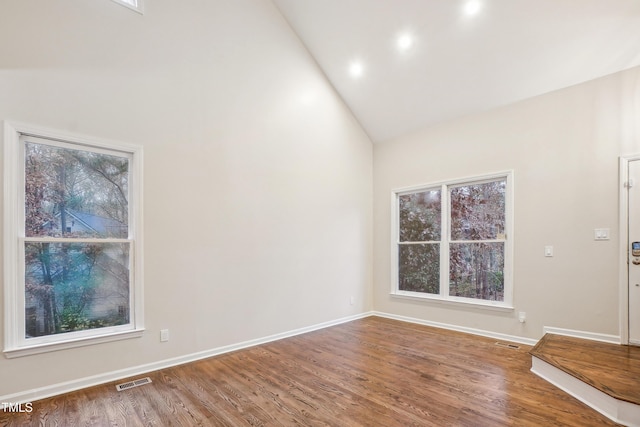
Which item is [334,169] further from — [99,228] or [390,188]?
[99,228]

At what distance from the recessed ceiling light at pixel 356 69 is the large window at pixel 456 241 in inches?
77.6

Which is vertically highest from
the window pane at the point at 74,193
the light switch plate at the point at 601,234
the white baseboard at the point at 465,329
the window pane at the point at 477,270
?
the window pane at the point at 74,193

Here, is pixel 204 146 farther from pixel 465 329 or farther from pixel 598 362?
pixel 598 362

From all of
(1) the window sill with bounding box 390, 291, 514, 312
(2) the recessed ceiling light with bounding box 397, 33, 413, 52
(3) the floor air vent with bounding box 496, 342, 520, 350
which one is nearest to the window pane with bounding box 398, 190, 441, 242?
(1) the window sill with bounding box 390, 291, 514, 312

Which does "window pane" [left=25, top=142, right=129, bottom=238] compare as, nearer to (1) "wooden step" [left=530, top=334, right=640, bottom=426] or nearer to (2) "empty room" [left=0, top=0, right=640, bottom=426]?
(2) "empty room" [left=0, top=0, right=640, bottom=426]

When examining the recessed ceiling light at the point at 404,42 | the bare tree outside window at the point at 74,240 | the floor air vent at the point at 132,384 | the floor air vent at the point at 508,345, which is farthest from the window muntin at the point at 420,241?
the bare tree outside window at the point at 74,240

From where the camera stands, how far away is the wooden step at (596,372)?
2254mm

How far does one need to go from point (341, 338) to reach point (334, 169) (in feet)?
8.15

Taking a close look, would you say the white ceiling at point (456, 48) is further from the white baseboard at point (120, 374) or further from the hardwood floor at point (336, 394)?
the white baseboard at point (120, 374)

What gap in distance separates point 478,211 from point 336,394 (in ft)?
10.5

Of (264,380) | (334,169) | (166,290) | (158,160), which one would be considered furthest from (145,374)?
(334,169)

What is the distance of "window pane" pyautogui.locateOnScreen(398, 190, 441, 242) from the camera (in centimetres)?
503

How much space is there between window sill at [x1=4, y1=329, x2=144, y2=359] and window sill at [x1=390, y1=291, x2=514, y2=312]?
12.3 ft

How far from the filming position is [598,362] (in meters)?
2.90
